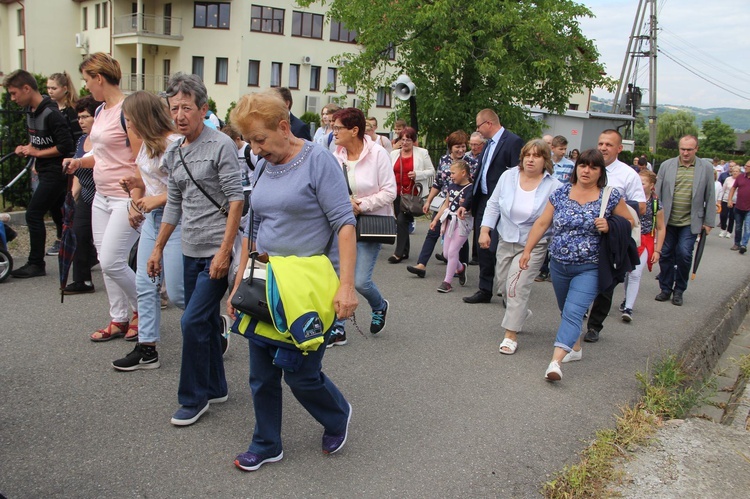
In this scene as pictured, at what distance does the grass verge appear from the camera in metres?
3.46

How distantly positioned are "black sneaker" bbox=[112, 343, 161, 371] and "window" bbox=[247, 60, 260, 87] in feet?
125

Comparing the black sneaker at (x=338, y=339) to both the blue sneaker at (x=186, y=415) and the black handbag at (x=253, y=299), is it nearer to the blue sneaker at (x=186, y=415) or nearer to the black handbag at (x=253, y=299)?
the blue sneaker at (x=186, y=415)

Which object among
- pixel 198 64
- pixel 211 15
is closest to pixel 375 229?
pixel 211 15

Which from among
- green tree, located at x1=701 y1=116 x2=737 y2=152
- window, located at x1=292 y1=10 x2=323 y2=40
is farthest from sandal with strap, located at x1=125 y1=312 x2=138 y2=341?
green tree, located at x1=701 y1=116 x2=737 y2=152

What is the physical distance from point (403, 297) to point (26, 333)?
379cm

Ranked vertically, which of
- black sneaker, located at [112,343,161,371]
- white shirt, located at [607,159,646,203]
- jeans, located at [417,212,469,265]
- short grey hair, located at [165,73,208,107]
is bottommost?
black sneaker, located at [112,343,161,371]

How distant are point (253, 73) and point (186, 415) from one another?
130 ft

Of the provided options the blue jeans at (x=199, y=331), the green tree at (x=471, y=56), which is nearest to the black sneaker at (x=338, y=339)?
the blue jeans at (x=199, y=331)

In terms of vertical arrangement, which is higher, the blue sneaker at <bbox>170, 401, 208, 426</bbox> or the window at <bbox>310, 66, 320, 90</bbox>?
the window at <bbox>310, 66, 320, 90</bbox>

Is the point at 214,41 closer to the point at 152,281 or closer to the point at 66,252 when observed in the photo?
the point at 66,252

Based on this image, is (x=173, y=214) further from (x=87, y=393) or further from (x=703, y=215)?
(x=703, y=215)

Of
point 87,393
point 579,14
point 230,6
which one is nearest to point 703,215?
point 87,393

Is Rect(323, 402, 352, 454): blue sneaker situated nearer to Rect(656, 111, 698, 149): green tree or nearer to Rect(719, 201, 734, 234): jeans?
Rect(719, 201, 734, 234): jeans

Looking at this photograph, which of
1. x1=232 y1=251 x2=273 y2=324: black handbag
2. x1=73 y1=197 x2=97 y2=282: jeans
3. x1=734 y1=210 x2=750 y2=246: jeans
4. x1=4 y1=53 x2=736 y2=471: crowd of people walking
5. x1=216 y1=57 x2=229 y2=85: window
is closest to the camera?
x1=232 y1=251 x2=273 y2=324: black handbag
